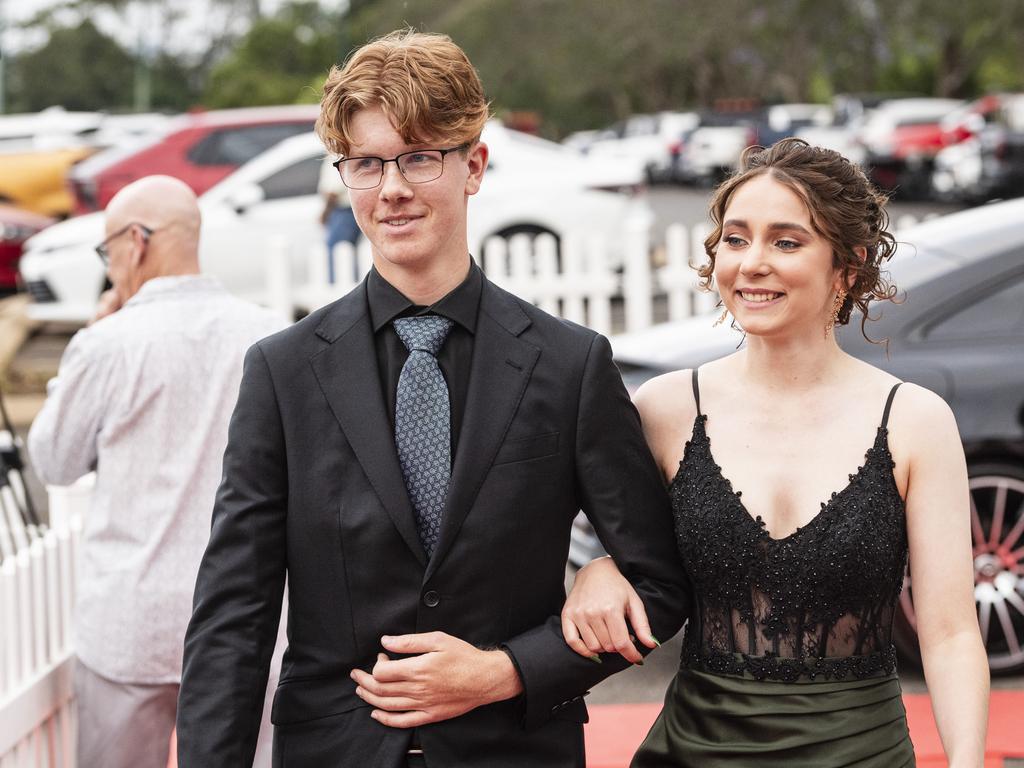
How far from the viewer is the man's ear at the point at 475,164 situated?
268 cm

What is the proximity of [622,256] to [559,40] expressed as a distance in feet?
187

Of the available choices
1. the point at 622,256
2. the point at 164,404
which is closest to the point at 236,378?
the point at 164,404

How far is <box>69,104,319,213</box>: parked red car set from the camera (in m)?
14.7

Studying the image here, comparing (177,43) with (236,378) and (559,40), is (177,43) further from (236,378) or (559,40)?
(236,378)

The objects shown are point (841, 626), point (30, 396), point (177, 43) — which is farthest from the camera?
point (177, 43)

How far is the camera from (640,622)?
265 centimetres

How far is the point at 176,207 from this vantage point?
4.21 metres

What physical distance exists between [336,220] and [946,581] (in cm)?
908

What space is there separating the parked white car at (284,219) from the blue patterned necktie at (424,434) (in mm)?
10071

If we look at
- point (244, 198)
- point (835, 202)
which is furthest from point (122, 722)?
point (244, 198)

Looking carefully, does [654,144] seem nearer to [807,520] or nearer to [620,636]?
[807,520]

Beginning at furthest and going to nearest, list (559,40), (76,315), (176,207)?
(559,40), (76,315), (176,207)

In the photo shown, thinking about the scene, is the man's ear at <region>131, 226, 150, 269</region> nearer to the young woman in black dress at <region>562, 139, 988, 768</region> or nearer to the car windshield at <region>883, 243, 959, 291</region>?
the young woman in black dress at <region>562, 139, 988, 768</region>

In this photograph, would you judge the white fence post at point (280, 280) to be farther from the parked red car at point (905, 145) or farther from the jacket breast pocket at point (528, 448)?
the parked red car at point (905, 145)
